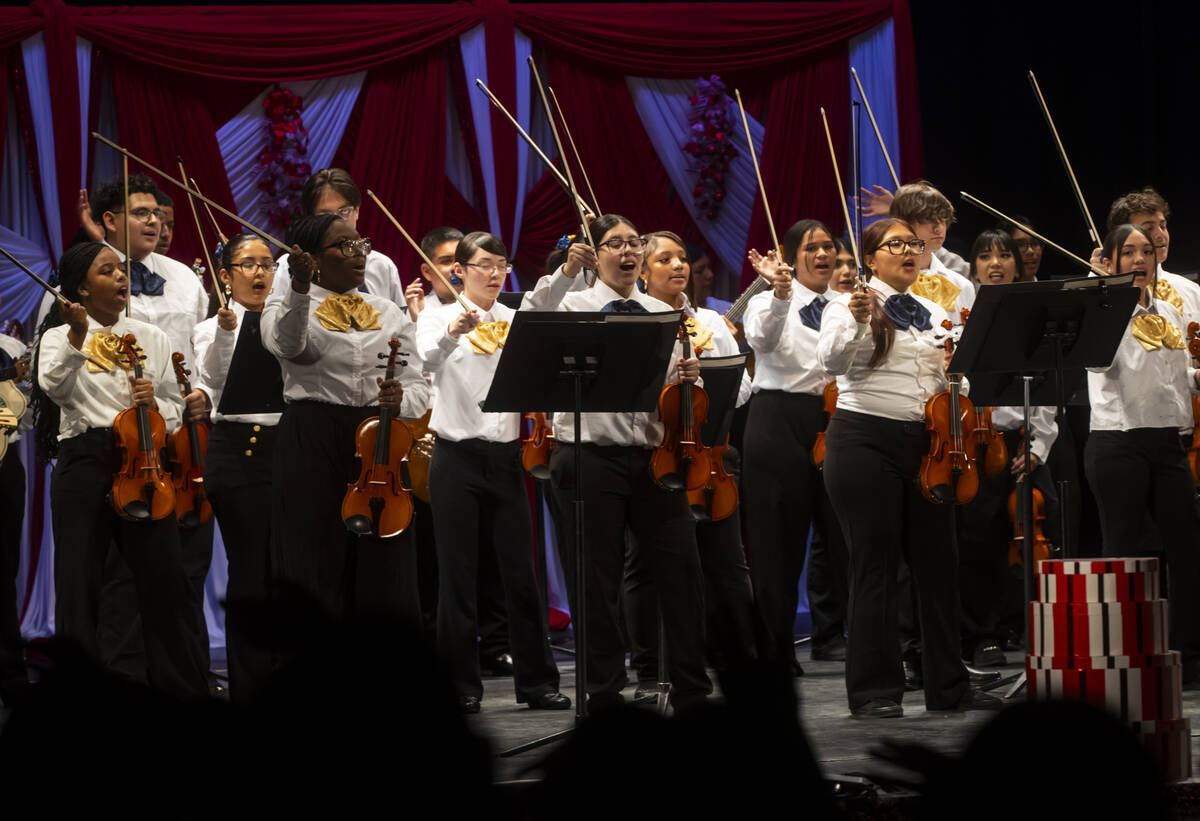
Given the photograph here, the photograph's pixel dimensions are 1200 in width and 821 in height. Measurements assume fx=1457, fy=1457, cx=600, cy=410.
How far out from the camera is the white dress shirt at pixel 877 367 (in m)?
4.59

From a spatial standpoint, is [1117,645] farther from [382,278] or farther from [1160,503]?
[382,278]

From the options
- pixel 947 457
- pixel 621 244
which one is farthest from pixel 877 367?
pixel 621 244

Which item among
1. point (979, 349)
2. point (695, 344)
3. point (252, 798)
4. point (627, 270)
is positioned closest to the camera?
point (252, 798)

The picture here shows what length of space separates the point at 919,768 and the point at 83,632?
3872 mm

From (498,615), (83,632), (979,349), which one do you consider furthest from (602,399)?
(498,615)

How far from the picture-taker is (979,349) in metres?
4.45

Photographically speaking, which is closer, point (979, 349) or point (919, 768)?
point (919, 768)

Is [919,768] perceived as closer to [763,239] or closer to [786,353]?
[786,353]

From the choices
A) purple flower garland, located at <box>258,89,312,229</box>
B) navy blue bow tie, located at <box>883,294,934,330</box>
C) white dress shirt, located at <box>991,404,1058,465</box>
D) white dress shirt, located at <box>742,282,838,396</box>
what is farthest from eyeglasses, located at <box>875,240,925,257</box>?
purple flower garland, located at <box>258,89,312,229</box>

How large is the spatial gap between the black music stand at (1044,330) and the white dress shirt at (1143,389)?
1.97 ft

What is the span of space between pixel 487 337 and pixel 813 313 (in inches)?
58.1

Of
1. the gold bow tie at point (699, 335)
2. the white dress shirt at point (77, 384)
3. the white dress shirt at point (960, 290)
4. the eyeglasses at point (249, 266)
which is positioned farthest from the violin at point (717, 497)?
the white dress shirt at point (77, 384)

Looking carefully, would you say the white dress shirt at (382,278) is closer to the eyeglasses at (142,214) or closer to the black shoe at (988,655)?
the eyeglasses at (142,214)

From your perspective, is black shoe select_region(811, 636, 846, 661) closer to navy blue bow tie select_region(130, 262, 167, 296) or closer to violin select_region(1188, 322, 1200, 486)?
violin select_region(1188, 322, 1200, 486)
